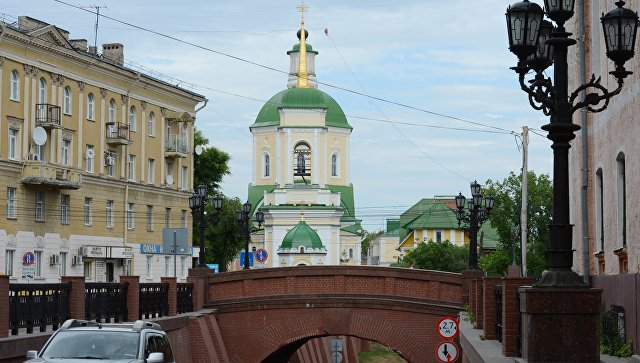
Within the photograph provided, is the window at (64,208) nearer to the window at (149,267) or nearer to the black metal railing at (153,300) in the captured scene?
the window at (149,267)

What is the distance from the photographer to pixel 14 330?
74.4 feet

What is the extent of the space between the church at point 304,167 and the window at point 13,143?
7197cm

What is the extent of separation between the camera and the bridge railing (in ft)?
74.5

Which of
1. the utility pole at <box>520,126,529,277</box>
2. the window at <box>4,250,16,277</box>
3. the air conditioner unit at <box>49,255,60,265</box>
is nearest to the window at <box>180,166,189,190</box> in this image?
the air conditioner unit at <box>49,255,60,265</box>

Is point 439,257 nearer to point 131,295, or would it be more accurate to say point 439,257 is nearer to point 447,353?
point 131,295

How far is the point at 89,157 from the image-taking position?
57625 millimetres

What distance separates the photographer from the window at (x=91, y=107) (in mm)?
58188

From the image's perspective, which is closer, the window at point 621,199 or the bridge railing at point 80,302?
the window at point 621,199

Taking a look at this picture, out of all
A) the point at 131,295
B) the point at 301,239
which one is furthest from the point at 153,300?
the point at 301,239

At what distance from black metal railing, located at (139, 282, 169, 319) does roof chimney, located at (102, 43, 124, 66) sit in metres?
28.8

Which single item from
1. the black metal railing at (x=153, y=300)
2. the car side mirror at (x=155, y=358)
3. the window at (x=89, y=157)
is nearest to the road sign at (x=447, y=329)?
the black metal railing at (x=153, y=300)

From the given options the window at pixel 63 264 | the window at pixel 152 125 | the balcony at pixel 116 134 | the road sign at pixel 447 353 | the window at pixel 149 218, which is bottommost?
the road sign at pixel 447 353

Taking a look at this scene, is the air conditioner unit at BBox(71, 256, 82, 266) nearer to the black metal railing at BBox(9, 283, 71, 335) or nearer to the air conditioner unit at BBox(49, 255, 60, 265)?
the air conditioner unit at BBox(49, 255, 60, 265)

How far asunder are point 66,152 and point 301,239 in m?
62.5
